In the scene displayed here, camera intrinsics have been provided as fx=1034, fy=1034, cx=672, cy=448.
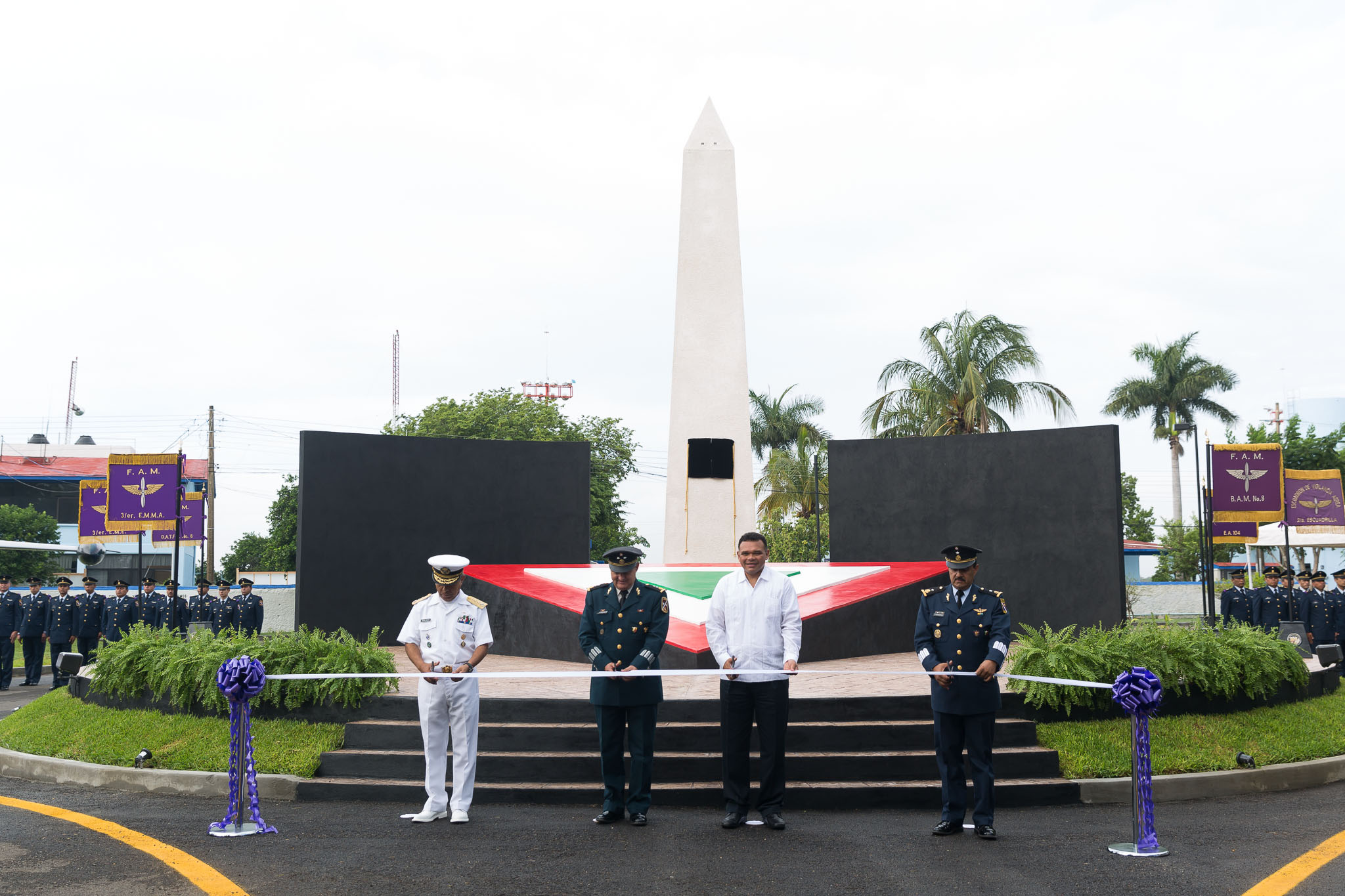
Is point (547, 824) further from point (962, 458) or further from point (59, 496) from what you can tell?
point (59, 496)

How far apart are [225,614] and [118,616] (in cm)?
163

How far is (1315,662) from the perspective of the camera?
10961 mm

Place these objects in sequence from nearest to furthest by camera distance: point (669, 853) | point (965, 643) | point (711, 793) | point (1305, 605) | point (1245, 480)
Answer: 1. point (669, 853)
2. point (965, 643)
3. point (711, 793)
4. point (1305, 605)
5. point (1245, 480)

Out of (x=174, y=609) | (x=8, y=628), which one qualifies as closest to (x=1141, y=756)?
(x=174, y=609)

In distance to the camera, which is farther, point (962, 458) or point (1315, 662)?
point (962, 458)

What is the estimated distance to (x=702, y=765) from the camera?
23.5ft

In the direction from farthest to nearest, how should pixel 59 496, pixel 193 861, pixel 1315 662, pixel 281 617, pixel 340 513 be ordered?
1. pixel 59 496
2. pixel 281 617
3. pixel 340 513
4. pixel 1315 662
5. pixel 193 861

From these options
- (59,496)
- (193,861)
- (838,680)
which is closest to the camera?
(193,861)

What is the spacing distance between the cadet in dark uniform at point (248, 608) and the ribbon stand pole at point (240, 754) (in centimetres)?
1114

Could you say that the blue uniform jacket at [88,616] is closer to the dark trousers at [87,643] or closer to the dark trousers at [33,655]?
the dark trousers at [87,643]

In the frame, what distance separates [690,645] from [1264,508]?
40.6ft

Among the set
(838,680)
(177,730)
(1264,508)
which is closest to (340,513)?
(177,730)

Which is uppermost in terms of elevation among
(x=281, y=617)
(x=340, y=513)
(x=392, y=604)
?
(x=340, y=513)

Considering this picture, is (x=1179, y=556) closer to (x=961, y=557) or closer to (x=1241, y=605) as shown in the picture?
(x=1241, y=605)
